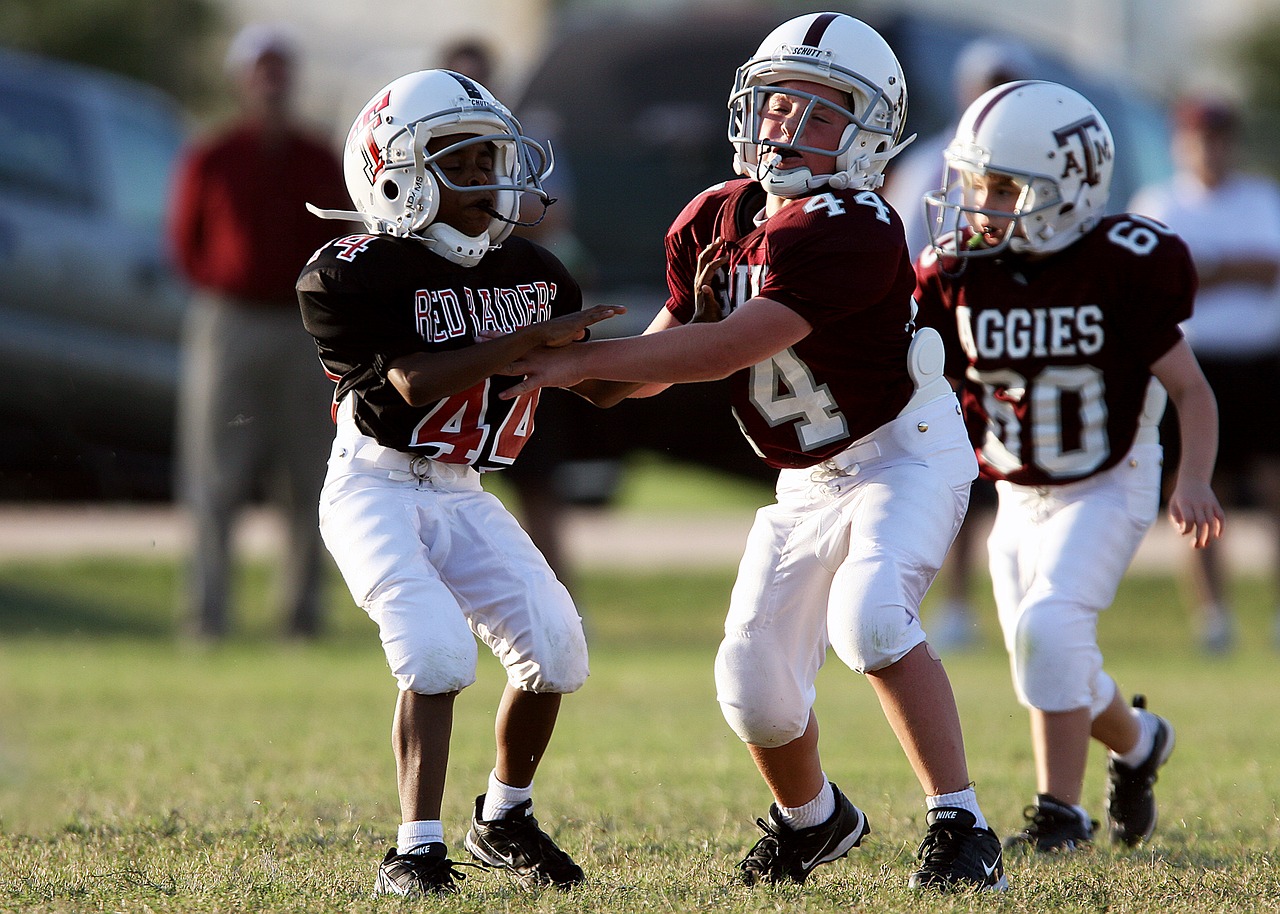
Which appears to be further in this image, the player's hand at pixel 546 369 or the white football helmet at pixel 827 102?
the white football helmet at pixel 827 102

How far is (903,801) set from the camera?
4551 mm

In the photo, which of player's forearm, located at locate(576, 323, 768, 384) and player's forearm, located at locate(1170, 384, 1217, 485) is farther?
player's forearm, located at locate(1170, 384, 1217, 485)

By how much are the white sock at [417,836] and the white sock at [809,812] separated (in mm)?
759

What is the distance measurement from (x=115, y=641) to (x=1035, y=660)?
548cm

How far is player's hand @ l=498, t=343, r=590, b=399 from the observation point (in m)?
3.55

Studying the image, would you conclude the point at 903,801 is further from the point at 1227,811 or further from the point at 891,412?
the point at 891,412

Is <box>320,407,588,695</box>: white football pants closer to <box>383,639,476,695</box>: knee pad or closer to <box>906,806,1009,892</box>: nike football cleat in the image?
<box>383,639,476,695</box>: knee pad

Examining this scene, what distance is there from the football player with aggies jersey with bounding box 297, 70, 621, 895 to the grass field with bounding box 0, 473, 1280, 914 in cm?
30

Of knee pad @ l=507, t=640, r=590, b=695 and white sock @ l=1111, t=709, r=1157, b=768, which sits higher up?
knee pad @ l=507, t=640, r=590, b=695

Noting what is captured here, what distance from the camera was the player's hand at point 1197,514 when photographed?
386 centimetres

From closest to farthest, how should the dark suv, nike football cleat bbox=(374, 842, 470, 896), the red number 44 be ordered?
1. nike football cleat bbox=(374, 842, 470, 896)
2. the red number 44
3. the dark suv

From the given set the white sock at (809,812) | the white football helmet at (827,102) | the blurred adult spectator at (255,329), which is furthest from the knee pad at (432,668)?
the blurred adult spectator at (255,329)

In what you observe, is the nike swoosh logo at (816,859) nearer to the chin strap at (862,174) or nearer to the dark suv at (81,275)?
the chin strap at (862,174)

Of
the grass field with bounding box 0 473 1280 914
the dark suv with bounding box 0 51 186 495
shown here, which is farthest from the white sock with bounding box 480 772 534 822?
the dark suv with bounding box 0 51 186 495
